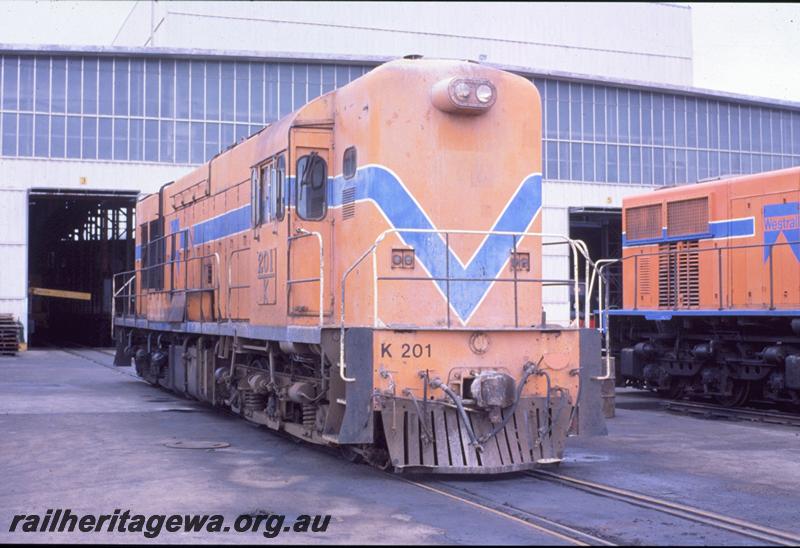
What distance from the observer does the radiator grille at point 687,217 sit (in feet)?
50.9

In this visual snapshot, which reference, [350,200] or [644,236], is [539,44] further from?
[350,200]

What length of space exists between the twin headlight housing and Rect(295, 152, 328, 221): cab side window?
4.85 feet

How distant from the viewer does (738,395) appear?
49.0 feet

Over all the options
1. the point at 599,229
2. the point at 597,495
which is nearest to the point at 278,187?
the point at 597,495

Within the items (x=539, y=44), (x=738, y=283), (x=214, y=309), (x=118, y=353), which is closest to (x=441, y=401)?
(x=214, y=309)

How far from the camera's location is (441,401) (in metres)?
8.44

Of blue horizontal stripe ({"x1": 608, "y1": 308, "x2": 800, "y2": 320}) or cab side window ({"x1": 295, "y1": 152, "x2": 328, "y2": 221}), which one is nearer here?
cab side window ({"x1": 295, "y1": 152, "x2": 328, "y2": 221})

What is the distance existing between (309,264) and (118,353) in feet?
38.0

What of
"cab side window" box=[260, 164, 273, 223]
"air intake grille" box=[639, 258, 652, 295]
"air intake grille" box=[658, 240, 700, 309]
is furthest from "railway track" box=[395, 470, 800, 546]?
"air intake grille" box=[639, 258, 652, 295]

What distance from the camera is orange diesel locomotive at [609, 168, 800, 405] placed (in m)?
14.0

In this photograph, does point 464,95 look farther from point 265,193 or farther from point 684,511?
point 684,511

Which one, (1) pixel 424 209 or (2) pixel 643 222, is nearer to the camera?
(1) pixel 424 209

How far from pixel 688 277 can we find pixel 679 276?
8.8 inches

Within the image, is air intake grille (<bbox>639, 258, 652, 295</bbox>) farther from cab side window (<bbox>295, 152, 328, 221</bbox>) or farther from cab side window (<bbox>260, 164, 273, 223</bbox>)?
cab side window (<bbox>295, 152, 328, 221</bbox>)
